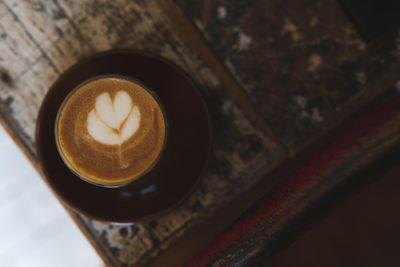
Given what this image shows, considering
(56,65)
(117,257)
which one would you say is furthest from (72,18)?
(117,257)

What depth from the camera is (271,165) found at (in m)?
0.79

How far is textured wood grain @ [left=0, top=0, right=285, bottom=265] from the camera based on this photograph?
→ 763 mm

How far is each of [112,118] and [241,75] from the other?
0.33 meters

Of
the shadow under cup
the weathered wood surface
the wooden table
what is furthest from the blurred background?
the weathered wood surface

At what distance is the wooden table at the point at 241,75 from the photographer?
776mm

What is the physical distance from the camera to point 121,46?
0.77 m

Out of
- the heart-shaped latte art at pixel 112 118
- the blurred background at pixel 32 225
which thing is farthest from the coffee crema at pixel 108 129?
the blurred background at pixel 32 225

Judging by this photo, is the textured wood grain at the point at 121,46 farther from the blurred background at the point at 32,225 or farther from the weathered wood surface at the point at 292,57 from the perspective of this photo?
the blurred background at the point at 32,225

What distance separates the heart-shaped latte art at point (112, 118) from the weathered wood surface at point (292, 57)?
11.0 inches

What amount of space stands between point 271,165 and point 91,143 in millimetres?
416

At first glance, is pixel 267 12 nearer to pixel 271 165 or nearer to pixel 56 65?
pixel 271 165

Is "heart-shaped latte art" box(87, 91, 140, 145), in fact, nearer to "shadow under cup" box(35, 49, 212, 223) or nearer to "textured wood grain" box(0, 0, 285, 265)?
"shadow under cup" box(35, 49, 212, 223)

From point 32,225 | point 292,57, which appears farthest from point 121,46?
point 32,225

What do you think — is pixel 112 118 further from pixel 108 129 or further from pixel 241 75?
pixel 241 75
